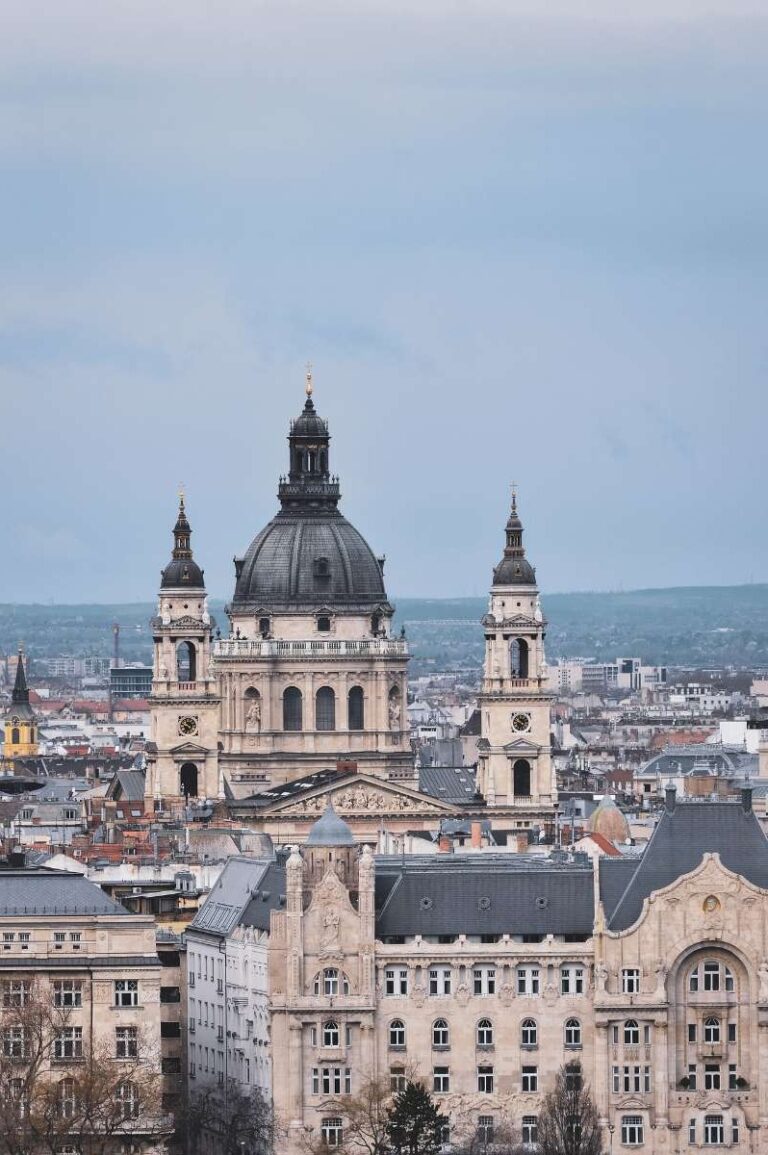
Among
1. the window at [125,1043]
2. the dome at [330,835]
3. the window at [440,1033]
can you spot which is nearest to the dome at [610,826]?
the dome at [330,835]

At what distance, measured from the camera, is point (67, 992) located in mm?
146375

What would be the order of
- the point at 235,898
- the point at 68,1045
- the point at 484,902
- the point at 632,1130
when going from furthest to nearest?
the point at 235,898
the point at 484,902
the point at 632,1130
the point at 68,1045

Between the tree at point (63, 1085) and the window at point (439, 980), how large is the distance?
7381 mm

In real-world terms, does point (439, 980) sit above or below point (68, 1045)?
above

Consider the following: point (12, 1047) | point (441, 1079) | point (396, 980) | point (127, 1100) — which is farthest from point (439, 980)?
point (12, 1047)

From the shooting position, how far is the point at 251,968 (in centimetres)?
15038

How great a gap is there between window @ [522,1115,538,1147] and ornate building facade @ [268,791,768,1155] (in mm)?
36

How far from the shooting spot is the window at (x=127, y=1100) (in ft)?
464

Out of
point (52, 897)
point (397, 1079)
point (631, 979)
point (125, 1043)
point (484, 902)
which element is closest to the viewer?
point (125, 1043)

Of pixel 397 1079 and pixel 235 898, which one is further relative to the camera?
pixel 235 898

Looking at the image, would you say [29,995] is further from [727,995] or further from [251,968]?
[727,995]

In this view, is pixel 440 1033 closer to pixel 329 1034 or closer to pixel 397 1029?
pixel 397 1029

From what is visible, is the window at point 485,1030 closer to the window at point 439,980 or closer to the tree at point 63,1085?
the window at point 439,980

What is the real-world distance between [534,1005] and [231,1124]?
843 cm
